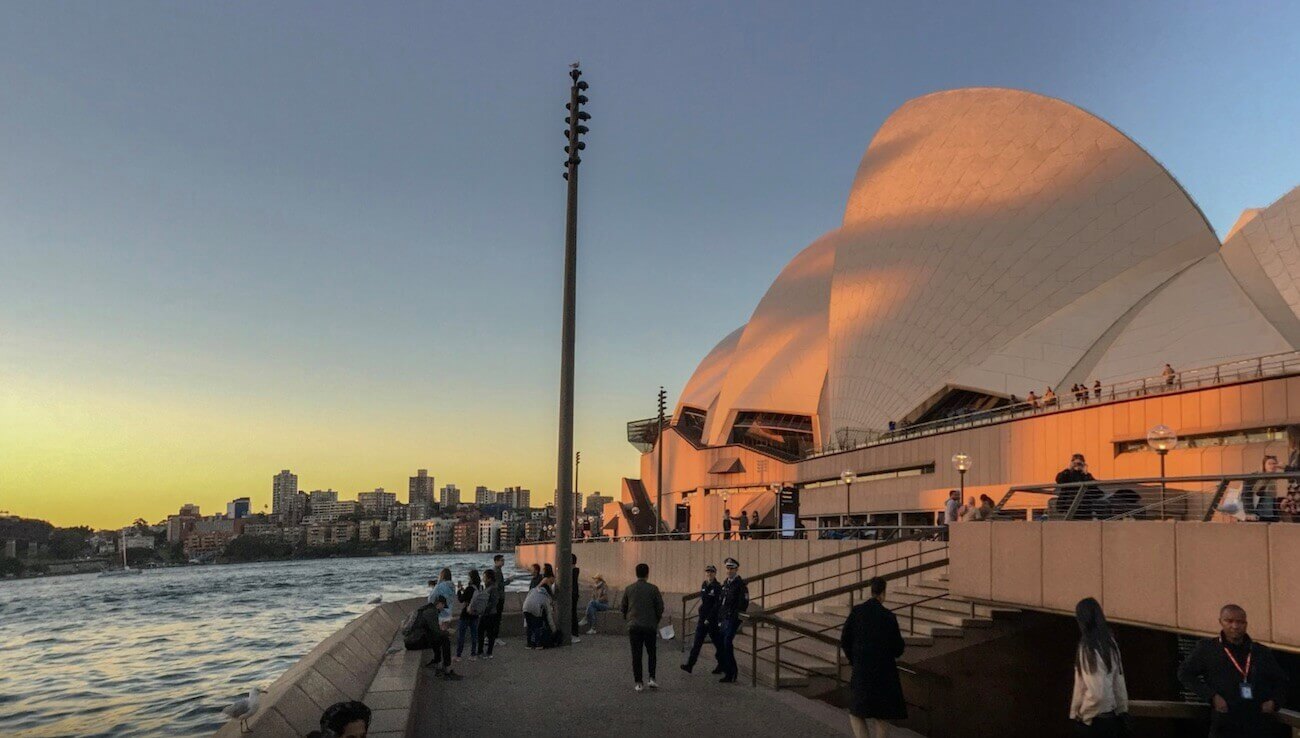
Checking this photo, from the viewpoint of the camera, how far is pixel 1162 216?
27609 mm

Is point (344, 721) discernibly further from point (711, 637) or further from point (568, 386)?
point (568, 386)

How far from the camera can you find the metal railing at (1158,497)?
7.51 meters

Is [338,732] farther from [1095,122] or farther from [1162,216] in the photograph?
[1095,122]

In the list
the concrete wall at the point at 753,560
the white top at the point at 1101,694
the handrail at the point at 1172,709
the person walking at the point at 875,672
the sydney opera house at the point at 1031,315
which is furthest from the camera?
the sydney opera house at the point at 1031,315

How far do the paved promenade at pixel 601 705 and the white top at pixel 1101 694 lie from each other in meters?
2.27

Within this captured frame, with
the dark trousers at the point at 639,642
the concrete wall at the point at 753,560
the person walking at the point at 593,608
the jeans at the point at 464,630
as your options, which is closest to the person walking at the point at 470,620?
the jeans at the point at 464,630

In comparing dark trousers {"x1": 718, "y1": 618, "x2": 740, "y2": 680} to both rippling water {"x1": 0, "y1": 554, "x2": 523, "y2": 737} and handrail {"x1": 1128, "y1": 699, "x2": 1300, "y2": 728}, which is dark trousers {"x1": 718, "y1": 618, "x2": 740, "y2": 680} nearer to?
handrail {"x1": 1128, "y1": 699, "x2": 1300, "y2": 728}

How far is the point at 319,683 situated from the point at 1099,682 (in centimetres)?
605

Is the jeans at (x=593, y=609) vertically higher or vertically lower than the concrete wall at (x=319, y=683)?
lower

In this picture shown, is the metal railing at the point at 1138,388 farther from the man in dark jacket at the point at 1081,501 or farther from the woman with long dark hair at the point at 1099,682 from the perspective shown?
the woman with long dark hair at the point at 1099,682

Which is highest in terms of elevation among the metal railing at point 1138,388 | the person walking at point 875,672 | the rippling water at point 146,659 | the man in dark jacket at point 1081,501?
the metal railing at point 1138,388

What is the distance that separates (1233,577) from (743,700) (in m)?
4.43

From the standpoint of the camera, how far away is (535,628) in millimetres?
13031

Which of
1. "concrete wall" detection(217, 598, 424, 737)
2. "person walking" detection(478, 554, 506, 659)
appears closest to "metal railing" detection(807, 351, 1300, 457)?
"person walking" detection(478, 554, 506, 659)
